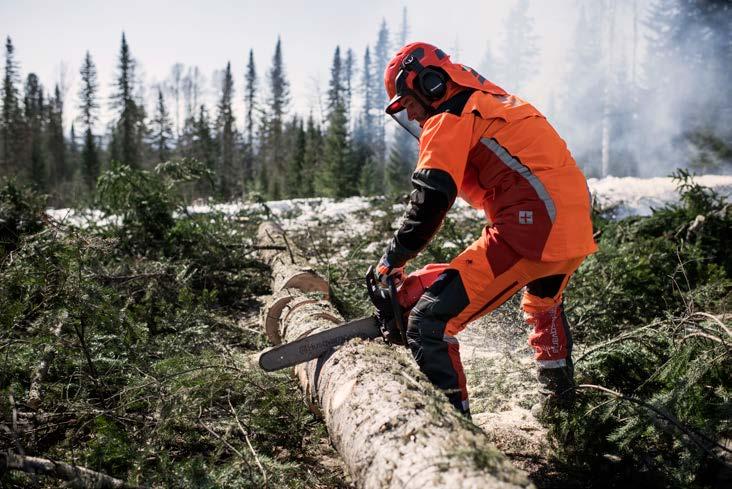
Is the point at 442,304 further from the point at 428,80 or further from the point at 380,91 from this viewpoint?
the point at 380,91

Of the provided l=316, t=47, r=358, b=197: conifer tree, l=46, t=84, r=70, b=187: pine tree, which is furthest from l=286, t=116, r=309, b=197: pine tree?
l=46, t=84, r=70, b=187: pine tree

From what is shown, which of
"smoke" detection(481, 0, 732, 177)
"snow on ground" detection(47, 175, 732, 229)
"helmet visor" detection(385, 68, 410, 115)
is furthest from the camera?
"smoke" detection(481, 0, 732, 177)

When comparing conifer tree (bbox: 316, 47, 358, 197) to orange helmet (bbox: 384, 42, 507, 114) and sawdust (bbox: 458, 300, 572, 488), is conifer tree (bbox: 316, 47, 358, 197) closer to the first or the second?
sawdust (bbox: 458, 300, 572, 488)

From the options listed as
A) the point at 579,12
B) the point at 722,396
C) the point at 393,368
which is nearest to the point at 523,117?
the point at 393,368

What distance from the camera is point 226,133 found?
3966 centimetres

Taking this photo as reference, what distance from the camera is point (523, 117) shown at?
2.67 metres

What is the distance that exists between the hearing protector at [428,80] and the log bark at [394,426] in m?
1.38

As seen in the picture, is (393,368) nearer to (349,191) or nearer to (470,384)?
(470,384)

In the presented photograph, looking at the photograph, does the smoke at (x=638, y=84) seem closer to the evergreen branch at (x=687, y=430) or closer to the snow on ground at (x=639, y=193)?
the snow on ground at (x=639, y=193)

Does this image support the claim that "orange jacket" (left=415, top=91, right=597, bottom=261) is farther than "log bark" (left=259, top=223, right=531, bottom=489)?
Yes

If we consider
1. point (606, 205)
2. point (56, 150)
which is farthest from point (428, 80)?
point (56, 150)

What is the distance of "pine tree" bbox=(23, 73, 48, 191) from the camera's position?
102ft

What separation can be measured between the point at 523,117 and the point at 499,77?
1143 inches

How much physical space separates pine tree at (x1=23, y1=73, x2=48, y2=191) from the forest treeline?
0.39 feet
